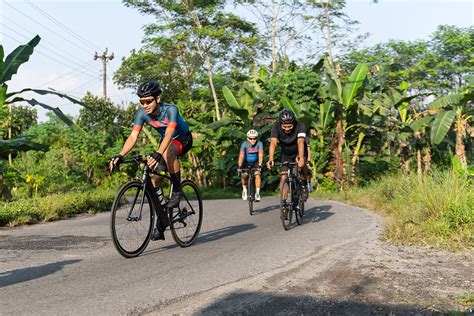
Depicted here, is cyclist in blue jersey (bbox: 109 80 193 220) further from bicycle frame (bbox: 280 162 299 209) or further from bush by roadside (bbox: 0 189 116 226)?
bush by roadside (bbox: 0 189 116 226)

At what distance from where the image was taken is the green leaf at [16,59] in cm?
1121

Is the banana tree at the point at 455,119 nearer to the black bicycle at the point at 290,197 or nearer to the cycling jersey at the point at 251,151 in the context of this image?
the cycling jersey at the point at 251,151

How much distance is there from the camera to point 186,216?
6582mm

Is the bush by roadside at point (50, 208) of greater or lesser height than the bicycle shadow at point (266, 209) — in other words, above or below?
above

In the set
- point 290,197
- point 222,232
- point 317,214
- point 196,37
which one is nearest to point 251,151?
point 317,214

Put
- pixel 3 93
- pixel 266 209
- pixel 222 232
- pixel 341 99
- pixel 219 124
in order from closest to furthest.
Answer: pixel 222 232, pixel 3 93, pixel 266 209, pixel 341 99, pixel 219 124

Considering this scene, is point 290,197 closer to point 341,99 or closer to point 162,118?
point 162,118

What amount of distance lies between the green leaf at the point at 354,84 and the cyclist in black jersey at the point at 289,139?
27.6ft

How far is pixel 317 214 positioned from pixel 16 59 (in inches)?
311

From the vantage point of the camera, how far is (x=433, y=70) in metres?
40.3

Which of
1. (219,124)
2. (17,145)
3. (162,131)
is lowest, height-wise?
(162,131)

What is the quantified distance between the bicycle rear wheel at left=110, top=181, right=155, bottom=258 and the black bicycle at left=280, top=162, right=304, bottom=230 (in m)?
2.86

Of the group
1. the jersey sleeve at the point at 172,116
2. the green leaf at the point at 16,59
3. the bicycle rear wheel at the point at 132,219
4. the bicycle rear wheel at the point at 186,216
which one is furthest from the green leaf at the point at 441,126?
the green leaf at the point at 16,59

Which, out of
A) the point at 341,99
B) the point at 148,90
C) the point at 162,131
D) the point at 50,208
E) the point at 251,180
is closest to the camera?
the point at 148,90
